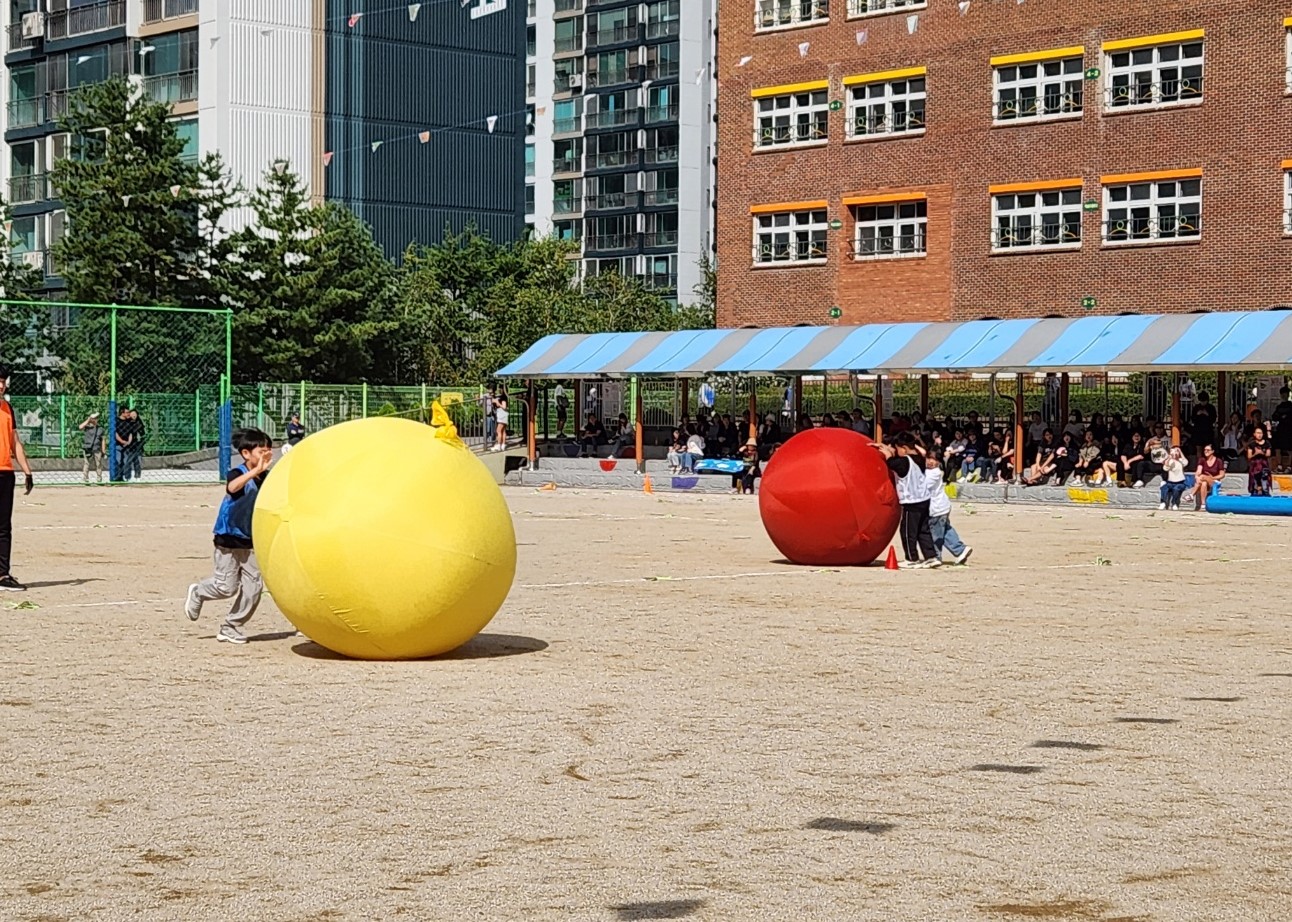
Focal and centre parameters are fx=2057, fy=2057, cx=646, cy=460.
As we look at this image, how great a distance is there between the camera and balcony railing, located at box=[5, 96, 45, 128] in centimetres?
7556

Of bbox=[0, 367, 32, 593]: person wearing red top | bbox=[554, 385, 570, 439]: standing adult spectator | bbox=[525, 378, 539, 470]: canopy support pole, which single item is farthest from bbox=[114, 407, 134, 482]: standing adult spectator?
bbox=[0, 367, 32, 593]: person wearing red top

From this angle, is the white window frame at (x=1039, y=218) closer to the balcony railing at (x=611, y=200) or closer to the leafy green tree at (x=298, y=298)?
the leafy green tree at (x=298, y=298)

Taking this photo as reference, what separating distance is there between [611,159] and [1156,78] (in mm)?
68378

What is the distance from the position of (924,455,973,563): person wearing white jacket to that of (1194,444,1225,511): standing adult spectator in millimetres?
18093

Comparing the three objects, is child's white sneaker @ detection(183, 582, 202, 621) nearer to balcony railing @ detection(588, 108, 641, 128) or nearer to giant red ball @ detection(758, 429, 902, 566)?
giant red ball @ detection(758, 429, 902, 566)

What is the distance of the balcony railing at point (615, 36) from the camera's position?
378 feet

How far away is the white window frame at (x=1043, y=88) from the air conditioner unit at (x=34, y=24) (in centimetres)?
3863

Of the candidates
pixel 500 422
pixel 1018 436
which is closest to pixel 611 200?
pixel 500 422

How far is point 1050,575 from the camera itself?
21469 mm

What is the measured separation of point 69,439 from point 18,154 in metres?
29.7

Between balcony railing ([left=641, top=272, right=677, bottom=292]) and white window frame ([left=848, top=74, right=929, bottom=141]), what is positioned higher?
white window frame ([left=848, top=74, right=929, bottom=141])

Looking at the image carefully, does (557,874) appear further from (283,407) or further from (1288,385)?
(283,407)

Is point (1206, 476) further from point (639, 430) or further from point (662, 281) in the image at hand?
point (662, 281)

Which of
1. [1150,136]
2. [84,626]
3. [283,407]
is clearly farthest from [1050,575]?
[283,407]
